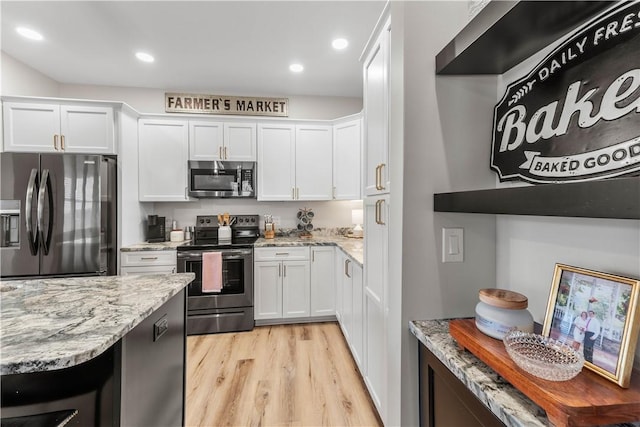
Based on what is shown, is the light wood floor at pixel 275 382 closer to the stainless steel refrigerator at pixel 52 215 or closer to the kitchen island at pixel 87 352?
the kitchen island at pixel 87 352

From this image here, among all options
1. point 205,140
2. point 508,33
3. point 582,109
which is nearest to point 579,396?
point 582,109

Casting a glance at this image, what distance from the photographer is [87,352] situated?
0.71 meters

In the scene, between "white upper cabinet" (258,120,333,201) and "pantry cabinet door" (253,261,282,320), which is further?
"white upper cabinet" (258,120,333,201)

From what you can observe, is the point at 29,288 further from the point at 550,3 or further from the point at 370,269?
the point at 550,3

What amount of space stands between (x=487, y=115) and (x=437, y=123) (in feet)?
0.70

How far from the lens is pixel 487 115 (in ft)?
3.51

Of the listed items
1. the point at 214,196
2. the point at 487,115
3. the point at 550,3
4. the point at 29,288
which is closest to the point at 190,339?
the point at 214,196

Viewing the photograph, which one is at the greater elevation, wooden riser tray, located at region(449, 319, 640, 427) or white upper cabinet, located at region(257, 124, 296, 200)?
white upper cabinet, located at region(257, 124, 296, 200)

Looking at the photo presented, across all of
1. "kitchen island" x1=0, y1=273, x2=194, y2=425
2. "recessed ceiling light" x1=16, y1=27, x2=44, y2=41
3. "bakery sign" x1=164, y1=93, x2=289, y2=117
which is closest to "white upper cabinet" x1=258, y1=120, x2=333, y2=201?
"bakery sign" x1=164, y1=93, x2=289, y2=117

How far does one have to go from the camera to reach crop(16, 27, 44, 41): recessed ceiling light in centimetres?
238

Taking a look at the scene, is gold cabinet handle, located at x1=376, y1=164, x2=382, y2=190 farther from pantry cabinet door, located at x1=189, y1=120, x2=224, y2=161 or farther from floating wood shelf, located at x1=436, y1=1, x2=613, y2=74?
pantry cabinet door, located at x1=189, y1=120, x2=224, y2=161

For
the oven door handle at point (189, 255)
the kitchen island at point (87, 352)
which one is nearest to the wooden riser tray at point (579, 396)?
the kitchen island at point (87, 352)

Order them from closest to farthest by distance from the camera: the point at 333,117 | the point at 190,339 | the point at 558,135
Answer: the point at 558,135 < the point at 190,339 < the point at 333,117

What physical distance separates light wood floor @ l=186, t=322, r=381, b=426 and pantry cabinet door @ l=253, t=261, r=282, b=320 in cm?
23
